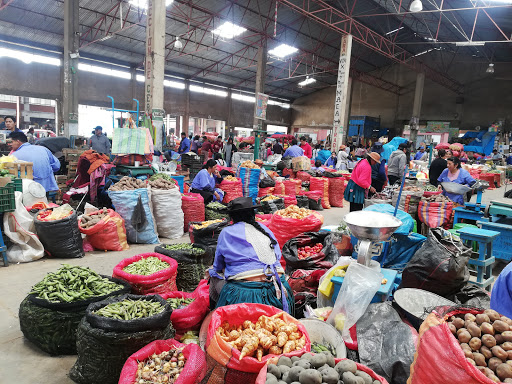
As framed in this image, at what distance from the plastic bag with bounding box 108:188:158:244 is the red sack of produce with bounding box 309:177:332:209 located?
16.7 ft

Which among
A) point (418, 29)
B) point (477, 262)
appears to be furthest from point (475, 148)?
point (477, 262)

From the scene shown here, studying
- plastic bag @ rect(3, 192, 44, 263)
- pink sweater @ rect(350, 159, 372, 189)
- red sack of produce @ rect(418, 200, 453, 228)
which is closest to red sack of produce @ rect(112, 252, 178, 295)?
plastic bag @ rect(3, 192, 44, 263)

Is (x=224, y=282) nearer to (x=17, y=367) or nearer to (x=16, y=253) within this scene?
(x=17, y=367)

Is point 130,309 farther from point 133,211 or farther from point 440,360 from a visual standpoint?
point 133,211

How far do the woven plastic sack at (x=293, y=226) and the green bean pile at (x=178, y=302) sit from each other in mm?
1764

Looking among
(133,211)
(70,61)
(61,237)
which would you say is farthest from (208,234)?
(70,61)

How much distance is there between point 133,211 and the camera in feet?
17.3

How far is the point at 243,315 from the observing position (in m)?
2.31

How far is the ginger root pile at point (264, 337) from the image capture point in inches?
77.8

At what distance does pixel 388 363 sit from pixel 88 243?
4447 mm

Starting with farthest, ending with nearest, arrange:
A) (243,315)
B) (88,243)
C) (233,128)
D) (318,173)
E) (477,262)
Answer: (233,128) < (318,173) < (88,243) < (477,262) < (243,315)

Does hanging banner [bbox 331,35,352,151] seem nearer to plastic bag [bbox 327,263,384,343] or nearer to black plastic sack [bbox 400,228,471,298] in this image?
black plastic sack [bbox 400,228,471,298]

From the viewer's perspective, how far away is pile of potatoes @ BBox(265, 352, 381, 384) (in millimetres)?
1599

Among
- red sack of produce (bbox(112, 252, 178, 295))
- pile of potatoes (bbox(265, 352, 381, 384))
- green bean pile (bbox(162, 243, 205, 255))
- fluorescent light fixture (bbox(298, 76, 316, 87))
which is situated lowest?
red sack of produce (bbox(112, 252, 178, 295))
